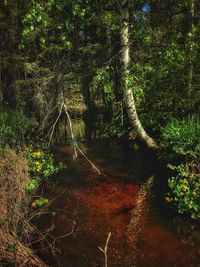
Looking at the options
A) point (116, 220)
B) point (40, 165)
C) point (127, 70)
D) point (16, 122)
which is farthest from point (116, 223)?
point (16, 122)

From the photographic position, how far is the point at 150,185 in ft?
37.2

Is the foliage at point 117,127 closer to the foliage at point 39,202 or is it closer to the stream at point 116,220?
the stream at point 116,220

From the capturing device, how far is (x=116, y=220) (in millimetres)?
9109

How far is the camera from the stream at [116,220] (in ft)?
24.9

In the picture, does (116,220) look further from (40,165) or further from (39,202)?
(40,165)

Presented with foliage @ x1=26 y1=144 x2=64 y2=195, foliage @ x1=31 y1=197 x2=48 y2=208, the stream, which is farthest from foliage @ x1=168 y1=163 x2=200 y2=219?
foliage @ x1=26 y1=144 x2=64 y2=195

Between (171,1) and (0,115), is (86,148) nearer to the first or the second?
(0,115)

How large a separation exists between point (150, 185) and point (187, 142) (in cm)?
178

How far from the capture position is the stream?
758 cm

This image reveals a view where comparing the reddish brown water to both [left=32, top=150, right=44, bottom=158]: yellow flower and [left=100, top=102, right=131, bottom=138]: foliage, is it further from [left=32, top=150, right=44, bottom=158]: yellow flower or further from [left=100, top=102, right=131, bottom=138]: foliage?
[left=100, top=102, right=131, bottom=138]: foliage

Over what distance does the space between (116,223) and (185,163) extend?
10.3ft

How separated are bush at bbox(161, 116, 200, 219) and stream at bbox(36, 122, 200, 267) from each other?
14.8 inches

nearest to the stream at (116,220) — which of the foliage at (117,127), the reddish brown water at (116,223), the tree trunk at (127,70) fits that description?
the reddish brown water at (116,223)

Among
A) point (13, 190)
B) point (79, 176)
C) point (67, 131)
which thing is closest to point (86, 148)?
point (67, 131)
